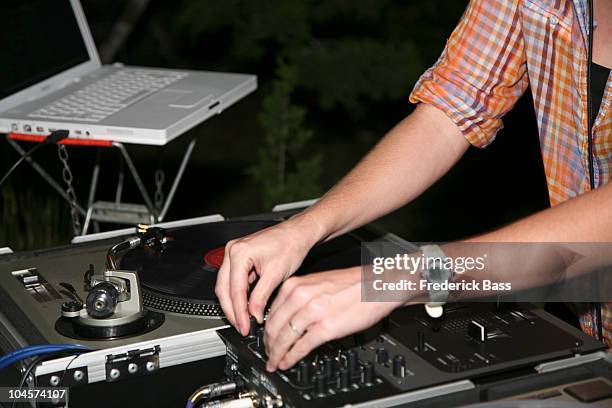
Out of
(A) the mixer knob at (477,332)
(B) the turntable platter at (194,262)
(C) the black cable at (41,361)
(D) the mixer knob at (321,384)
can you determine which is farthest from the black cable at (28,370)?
(A) the mixer knob at (477,332)

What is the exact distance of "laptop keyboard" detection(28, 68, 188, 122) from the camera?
6.18 feet

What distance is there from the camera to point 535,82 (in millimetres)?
1388

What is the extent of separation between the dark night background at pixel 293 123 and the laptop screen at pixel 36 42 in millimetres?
492

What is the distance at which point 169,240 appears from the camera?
4.58 ft

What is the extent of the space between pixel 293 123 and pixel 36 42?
1600mm

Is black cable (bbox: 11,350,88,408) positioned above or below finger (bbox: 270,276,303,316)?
below

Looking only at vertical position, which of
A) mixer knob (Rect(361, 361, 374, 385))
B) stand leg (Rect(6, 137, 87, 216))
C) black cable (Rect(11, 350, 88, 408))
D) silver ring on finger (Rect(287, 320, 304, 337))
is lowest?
stand leg (Rect(6, 137, 87, 216))

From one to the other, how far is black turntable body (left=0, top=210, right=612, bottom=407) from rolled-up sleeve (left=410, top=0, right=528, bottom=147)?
315 mm

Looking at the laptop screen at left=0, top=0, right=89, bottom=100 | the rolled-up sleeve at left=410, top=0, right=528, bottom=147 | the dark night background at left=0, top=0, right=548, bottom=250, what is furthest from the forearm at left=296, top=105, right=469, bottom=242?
the dark night background at left=0, top=0, right=548, bottom=250

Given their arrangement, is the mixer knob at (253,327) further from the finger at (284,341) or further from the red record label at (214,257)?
the red record label at (214,257)

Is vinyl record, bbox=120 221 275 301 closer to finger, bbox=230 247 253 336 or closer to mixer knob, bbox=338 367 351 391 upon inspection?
finger, bbox=230 247 253 336

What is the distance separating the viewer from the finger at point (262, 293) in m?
1.09

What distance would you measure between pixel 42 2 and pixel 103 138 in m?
0.51

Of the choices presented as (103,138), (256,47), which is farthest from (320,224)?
(256,47)
